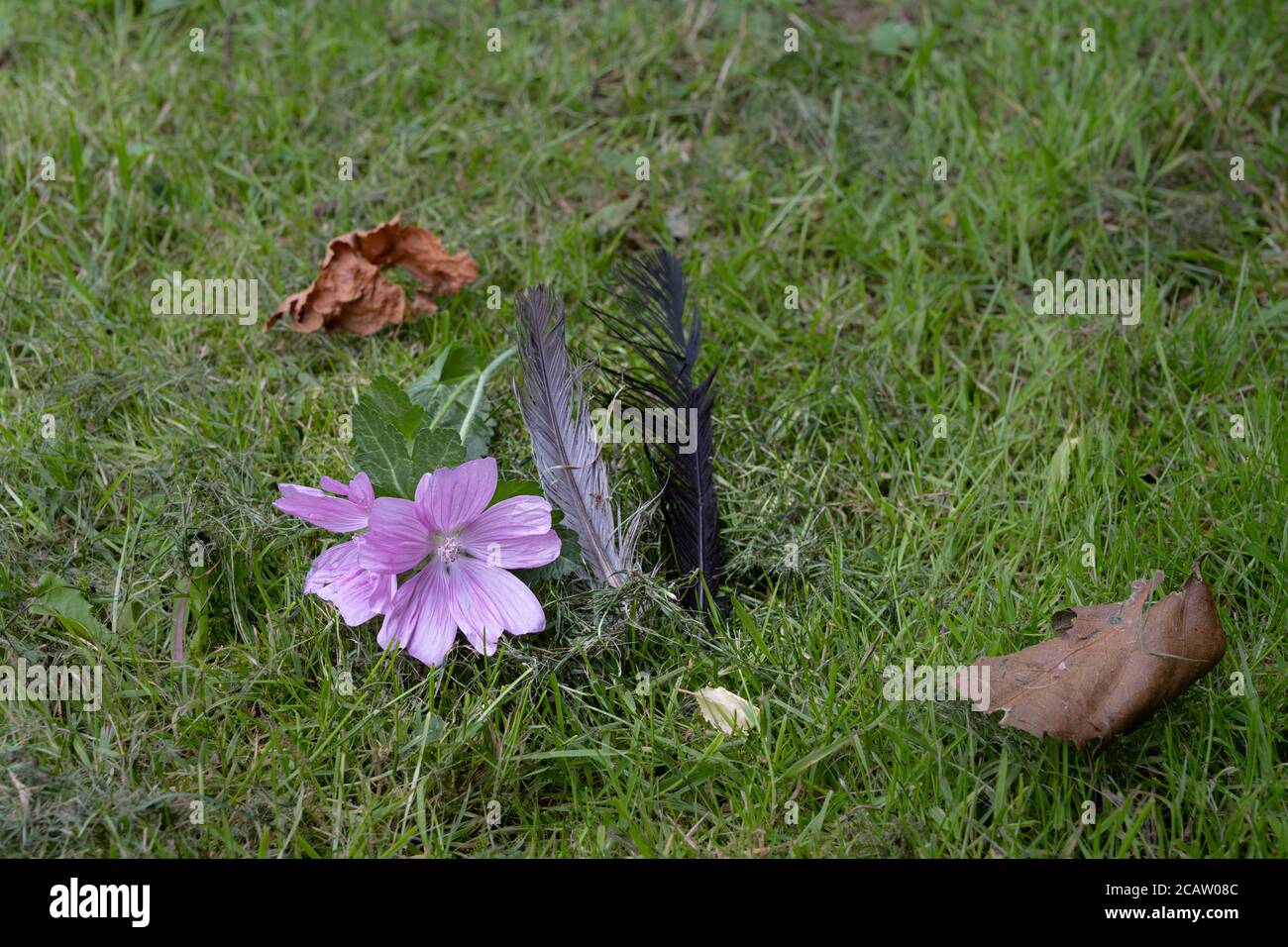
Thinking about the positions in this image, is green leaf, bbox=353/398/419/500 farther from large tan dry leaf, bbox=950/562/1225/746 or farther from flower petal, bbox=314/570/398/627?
large tan dry leaf, bbox=950/562/1225/746

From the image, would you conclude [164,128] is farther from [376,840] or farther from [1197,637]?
[1197,637]

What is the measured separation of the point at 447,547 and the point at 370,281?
104 centimetres

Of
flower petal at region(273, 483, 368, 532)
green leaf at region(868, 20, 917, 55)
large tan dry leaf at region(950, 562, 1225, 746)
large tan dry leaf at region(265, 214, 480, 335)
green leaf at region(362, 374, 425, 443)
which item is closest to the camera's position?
large tan dry leaf at region(950, 562, 1225, 746)

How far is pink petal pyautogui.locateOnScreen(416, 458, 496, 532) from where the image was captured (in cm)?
231

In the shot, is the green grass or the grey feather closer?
the green grass

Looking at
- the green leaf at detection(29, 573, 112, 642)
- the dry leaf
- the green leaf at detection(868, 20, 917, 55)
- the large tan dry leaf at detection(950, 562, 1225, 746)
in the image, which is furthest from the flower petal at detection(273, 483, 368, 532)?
the green leaf at detection(868, 20, 917, 55)

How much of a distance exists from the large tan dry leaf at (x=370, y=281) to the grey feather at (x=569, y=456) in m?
0.75

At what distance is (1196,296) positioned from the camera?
329cm

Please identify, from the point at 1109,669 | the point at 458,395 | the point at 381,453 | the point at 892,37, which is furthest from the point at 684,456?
the point at 892,37

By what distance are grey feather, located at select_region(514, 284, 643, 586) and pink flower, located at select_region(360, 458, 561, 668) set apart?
13cm

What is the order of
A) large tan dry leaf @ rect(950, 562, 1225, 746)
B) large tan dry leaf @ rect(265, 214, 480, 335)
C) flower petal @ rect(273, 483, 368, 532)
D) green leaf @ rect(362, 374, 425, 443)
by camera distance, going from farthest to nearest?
large tan dry leaf @ rect(265, 214, 480, 335), green leaf @ rect(362, 374, 425, 443), flower petal @ rect(273, 483, 368, 532), large tan dry leaf @ rect(950, 562, 1225, 746)

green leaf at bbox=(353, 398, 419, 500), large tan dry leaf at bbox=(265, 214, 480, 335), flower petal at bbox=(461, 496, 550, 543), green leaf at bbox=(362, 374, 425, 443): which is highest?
large tan dry leaf at bbox=(265, 214, 480, 335)
